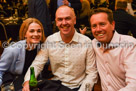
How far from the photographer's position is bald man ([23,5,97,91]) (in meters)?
1.65

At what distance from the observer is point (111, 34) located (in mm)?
1508

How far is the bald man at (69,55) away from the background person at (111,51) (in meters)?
0.15

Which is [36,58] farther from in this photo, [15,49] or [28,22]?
[28,22]

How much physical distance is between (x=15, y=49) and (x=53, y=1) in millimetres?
2202

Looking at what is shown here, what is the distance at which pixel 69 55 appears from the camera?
170cm

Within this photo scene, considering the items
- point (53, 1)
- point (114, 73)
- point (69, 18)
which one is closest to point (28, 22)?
point (69, 18)

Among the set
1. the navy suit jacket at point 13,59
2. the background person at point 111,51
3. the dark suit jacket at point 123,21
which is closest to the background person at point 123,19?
the dark suit jacket at point 123,21

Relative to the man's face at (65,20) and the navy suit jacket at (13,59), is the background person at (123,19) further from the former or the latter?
the navy suit jacket at (13,59)

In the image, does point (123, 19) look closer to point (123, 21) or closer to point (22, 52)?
point (123, 21)

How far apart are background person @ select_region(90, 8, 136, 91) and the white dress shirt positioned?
14 cm

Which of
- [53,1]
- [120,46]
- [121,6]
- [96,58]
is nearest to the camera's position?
[120,46]

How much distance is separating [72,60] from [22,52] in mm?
536

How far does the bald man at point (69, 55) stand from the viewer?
1.65m

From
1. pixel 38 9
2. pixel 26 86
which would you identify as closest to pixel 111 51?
pixel 26 86
